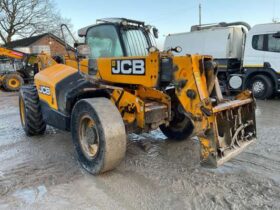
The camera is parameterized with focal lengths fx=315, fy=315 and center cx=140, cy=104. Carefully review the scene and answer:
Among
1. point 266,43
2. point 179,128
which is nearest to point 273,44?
point 266,43

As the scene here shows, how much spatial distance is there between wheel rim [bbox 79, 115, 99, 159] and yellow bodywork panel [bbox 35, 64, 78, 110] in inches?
33.5

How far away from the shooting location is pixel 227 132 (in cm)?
385

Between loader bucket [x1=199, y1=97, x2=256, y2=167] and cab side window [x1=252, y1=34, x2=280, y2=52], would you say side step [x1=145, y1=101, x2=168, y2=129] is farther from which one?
cab side window [x1=252, y1=34, x2=280, y2=52]

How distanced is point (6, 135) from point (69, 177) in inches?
115

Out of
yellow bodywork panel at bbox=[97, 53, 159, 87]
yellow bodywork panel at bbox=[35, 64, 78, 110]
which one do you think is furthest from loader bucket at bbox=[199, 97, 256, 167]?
yellow bodywork panel at bbox=[35, 64, 78, 110]

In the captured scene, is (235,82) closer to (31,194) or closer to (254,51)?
(254,51)

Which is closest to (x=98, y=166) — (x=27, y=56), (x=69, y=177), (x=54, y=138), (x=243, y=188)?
(x=69, y=177)

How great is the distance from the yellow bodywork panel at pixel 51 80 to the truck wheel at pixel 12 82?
38.0 feet

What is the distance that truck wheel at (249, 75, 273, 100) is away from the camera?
1099 cm

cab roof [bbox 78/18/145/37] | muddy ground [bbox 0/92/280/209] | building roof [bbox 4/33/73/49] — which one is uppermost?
building roof [bbox 4/33/73/49]

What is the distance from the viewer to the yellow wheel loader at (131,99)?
3.58 metres

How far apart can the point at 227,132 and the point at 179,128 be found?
5.49 ft

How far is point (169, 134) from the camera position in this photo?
5.62 m

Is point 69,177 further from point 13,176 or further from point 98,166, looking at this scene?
point 13,176
